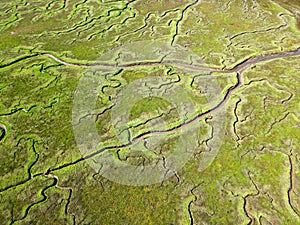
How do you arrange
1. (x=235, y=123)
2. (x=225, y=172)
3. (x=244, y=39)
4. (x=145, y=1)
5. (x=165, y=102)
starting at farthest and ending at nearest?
(x=145, y=1), (x=244, y=39), (x=165, y=102), (x=235, y=123), (x=225, y=172)

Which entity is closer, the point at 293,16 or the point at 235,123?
the point at 235,123

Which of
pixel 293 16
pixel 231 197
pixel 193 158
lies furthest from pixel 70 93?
pixel 293 16

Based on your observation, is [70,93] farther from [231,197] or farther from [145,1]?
[145,1]

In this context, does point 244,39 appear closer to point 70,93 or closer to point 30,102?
point 70,93

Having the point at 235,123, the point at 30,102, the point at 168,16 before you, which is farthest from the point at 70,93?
the point at 168,16

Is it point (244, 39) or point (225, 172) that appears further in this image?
point (244, 39)

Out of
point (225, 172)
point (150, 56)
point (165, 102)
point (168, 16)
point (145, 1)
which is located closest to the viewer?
point (225, 172)
